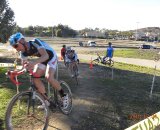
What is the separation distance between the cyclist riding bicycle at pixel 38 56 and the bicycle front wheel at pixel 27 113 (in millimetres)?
175

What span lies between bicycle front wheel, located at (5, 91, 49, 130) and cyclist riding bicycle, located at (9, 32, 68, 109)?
0.17m

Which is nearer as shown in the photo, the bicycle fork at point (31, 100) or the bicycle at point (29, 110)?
the bicycle at point (29, 110)

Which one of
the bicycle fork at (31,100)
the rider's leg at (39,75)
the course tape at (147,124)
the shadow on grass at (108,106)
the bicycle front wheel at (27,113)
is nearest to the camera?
the course tape at (147,124)

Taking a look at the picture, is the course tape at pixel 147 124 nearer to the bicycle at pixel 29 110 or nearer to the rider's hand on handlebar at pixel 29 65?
the bicycle at pixel 29 110

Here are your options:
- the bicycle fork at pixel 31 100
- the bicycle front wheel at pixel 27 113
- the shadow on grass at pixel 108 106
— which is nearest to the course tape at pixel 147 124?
the shadow on grass at pixel 108 106

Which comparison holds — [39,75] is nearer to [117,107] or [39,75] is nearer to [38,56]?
[38,56]

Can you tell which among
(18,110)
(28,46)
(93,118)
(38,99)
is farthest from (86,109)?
(28,46)

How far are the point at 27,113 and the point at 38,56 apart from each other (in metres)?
1.33

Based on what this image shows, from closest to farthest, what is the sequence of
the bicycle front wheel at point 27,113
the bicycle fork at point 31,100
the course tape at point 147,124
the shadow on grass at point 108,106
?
the course tape at point 147,124 → the bicycle front wheel at point 27,113 → the bicycle fork at point 31,100 → the shadow on grass at point 108,106

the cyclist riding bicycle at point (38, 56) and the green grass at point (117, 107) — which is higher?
the cyclist riding bicycle at point (38, 56)

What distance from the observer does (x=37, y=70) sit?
6930mm

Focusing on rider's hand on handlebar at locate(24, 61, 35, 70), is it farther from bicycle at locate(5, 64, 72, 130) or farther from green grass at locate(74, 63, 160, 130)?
green grass at locate(74, 63, 160, 130)

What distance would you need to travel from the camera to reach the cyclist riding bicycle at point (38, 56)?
636 centimetres

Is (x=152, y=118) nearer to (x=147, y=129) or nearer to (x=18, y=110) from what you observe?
(x=147, y=129)
